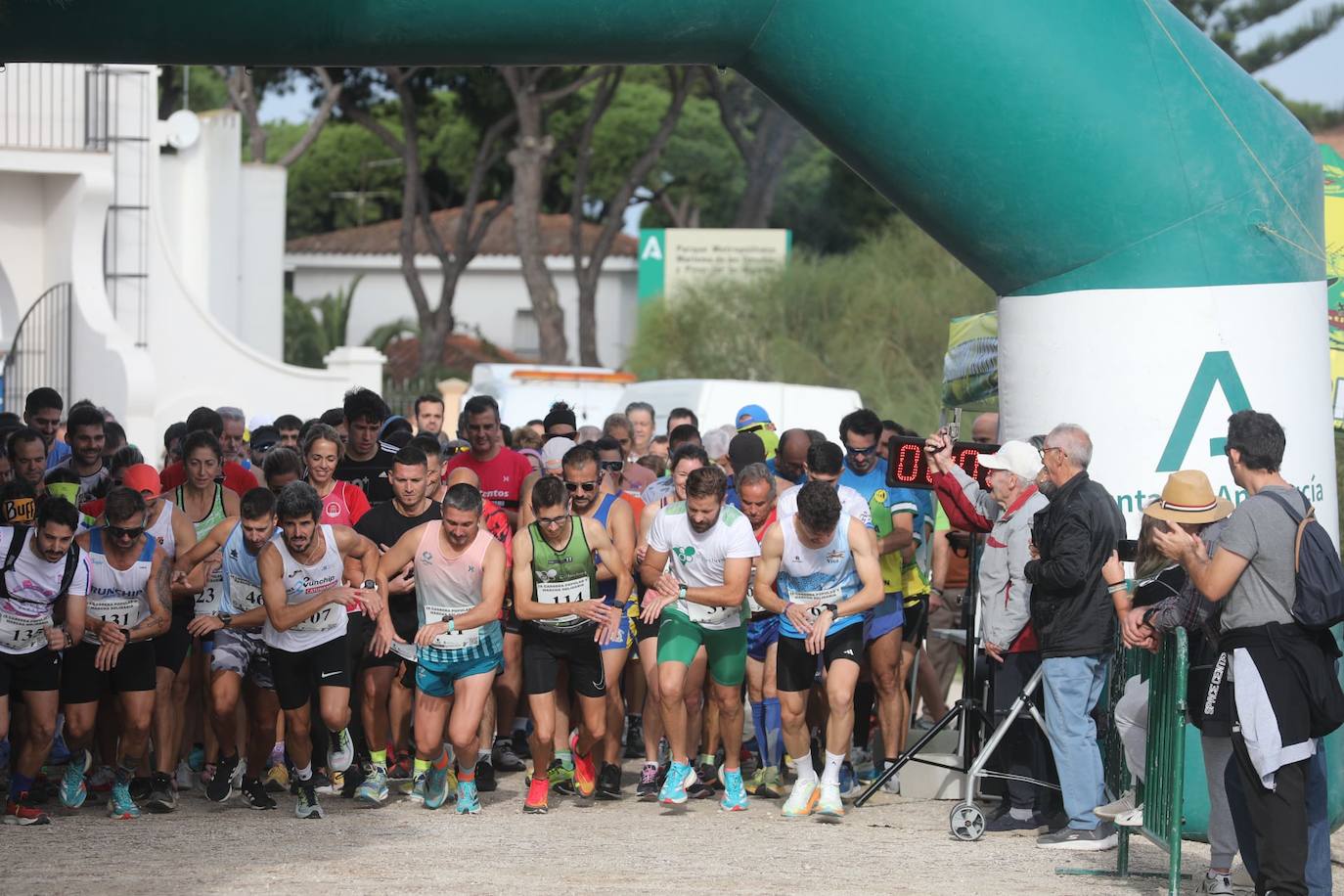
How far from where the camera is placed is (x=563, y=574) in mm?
9172

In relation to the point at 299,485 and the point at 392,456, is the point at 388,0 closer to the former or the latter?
the point at 299,485

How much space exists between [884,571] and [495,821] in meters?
2.63

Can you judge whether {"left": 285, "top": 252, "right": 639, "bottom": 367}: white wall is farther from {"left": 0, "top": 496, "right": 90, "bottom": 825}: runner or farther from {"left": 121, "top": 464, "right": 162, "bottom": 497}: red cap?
{"left": 0, "top": 496, "right": 90, "bottom": 825}: runner

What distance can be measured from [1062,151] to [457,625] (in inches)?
146

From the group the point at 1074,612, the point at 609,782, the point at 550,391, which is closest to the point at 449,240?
the point at 550,391

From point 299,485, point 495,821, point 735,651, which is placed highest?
point 299,485

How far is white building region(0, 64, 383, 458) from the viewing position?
21047 mm

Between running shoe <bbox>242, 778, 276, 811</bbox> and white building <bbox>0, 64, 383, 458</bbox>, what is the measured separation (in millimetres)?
12936

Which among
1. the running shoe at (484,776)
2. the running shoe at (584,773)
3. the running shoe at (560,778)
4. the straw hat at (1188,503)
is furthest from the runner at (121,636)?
the straw hat at (1188,503)

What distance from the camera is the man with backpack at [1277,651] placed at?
6805mm

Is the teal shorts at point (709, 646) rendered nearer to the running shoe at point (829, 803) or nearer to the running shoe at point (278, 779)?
the running shoe at point (829, 803)

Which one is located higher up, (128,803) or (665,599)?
(665,599)

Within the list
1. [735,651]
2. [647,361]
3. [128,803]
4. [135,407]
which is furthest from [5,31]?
[647,361]

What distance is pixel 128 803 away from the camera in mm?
8852
